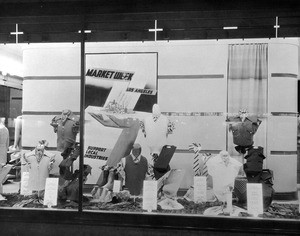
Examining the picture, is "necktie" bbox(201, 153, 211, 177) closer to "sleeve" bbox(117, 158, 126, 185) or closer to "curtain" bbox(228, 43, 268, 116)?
"curtain" bbox(228, 43, 268, 116)

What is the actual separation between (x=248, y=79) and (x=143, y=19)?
5.79ft

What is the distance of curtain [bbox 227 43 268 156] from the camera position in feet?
17.8

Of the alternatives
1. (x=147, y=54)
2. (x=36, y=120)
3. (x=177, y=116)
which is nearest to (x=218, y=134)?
(x=177, y=116)

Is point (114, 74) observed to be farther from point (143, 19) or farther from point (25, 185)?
point (25, 185)

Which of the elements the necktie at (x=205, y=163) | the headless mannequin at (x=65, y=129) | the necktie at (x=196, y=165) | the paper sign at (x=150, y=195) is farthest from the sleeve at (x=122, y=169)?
the necktie at (x=205, y=163)

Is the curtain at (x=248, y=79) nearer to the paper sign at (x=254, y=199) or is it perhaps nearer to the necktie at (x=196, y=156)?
the necktie at (x=196, y=156)

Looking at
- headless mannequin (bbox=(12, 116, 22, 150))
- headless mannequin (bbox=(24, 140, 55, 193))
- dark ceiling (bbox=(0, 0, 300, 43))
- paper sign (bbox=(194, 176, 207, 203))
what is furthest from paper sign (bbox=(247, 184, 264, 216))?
headless mannequin (bbox=(12, 116, 22, 150))

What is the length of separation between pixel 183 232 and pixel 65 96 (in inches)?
95.7

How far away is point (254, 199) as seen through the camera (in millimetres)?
4797

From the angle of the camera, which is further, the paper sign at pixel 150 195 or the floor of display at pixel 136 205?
the paper sign at pixel 150 195

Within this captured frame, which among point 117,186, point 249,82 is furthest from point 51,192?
point 249,82

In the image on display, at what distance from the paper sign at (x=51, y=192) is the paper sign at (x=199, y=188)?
1.75 metres

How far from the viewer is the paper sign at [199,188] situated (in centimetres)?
510

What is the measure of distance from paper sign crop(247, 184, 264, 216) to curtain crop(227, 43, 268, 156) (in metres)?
0.67
